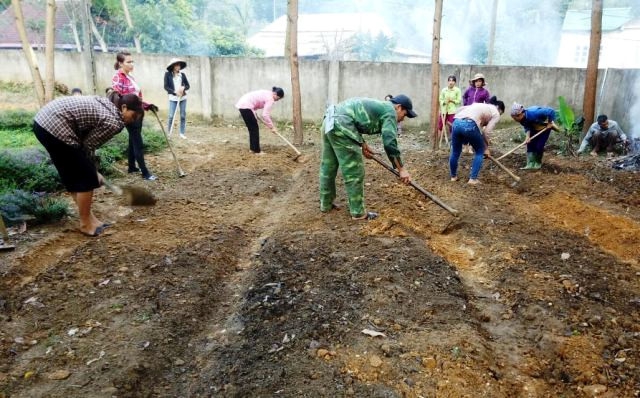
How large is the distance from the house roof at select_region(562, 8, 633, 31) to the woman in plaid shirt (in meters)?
23.5

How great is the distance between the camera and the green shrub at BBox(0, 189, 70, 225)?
15.9 ft

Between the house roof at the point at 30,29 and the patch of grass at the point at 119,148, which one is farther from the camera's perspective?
the house roof at the point at 30,29

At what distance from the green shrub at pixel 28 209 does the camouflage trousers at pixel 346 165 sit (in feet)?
9.34

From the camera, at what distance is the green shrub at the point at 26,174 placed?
5801mm

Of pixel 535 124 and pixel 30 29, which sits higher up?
pixel 30 29

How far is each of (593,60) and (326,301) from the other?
7.64 metres

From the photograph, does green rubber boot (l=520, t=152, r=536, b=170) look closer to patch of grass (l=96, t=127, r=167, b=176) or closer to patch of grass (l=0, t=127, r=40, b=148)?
patch of grass (l=96, t=127, r=167, b=176)

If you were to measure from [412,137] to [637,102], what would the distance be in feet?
14.3

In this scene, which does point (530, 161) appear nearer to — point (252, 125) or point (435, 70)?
point (435, 70)

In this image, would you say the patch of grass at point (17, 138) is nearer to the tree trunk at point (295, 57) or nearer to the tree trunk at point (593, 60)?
the tree trunk at point (295, 57)

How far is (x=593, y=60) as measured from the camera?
857 centimetres

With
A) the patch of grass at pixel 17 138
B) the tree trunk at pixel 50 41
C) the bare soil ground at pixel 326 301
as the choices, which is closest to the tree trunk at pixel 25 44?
the tree trunk at pixel 50 41

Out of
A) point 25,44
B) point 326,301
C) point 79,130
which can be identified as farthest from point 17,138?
point 326,301

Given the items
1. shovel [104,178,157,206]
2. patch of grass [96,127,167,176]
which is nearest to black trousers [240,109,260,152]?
patch of grass [96,127,167,176]
